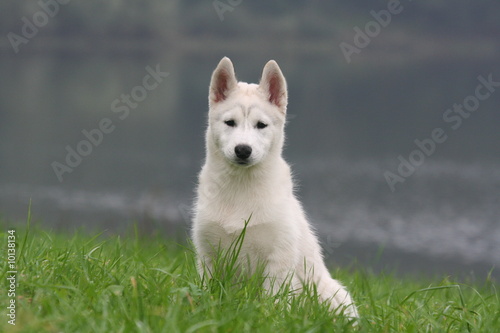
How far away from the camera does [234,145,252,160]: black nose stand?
201 inches

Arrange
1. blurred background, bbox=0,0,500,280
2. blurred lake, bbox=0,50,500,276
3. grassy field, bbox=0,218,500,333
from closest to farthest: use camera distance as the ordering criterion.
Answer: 1. grassy field, bbox=0,218,500,333
2. blurred lake, bbox=0,50,500,276
3. blurred background, bbox=0,0,500,280

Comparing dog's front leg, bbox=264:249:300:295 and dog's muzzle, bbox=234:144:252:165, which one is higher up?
dog's muzzle, bbox=234:144:252:165

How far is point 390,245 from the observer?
86.7ft

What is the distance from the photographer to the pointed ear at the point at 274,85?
5.47m

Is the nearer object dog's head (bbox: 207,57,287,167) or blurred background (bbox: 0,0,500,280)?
dog's head (bbox: 207,57,287,167)

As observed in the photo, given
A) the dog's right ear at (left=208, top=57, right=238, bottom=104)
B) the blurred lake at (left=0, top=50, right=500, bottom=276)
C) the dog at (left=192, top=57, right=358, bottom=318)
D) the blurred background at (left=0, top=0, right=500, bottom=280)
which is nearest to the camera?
the dog at (left=192, top=57, right=358, bottom=318)

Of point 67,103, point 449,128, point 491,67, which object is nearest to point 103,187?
point 67,103

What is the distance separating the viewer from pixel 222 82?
560 cm

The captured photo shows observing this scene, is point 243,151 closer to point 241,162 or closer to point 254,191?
point 241,162

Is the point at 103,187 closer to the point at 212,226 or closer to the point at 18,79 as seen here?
the point at 212,226

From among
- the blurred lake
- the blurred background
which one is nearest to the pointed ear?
the blurred background

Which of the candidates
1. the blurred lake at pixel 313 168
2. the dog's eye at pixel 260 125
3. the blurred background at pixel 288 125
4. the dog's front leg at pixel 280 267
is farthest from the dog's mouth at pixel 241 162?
the blurred background at pixel 288 125

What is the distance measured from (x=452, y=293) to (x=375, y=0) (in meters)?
166

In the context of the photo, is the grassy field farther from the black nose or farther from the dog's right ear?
the dog's right ear
